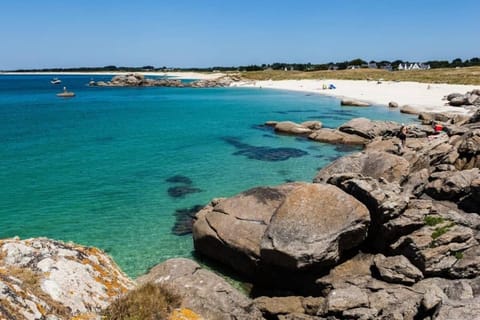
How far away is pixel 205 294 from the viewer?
11562mm

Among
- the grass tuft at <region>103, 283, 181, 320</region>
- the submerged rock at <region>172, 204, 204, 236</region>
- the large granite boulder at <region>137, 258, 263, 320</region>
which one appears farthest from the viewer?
the submerged rock at <region>172, 204, 204, 236</region>

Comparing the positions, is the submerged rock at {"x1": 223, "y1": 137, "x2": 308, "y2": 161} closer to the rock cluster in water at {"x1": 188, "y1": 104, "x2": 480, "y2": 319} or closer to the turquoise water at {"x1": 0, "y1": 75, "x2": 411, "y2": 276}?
the turquoise water at {"x1": 0, "y1": 75, "x2": 411, "y2": 276}

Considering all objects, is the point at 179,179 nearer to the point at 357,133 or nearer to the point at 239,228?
the point at 239,228

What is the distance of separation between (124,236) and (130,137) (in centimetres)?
3189

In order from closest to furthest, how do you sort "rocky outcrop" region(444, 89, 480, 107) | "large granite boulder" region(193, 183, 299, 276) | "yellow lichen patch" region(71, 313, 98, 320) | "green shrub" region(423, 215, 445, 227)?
"yellow lichen patch" region(71, 313, 98, 320) < "green shrub" region(423, 215, 445, 227) < "large granite boulder" region(193, 183, 299, 276) < "rocky outcrop" region(444, 89, 480, 107)

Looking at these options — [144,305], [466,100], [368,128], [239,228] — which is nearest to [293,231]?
[239,228]

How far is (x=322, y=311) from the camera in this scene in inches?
479

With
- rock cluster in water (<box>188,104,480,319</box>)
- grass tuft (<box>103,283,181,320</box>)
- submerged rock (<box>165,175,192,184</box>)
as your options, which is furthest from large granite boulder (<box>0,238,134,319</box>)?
submerged rock (<box>165,175,192,184</box>)

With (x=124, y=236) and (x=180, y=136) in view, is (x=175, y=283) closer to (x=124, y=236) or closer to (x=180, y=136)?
(x=124, y=236)

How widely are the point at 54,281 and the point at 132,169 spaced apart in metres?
28.1

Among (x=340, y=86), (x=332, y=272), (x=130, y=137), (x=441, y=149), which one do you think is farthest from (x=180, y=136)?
(x=340, y=86)

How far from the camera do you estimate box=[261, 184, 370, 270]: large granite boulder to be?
533 inches

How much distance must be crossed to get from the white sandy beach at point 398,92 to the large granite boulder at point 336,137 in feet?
80.4

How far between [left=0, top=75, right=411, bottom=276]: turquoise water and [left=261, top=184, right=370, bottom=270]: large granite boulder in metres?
6.14
